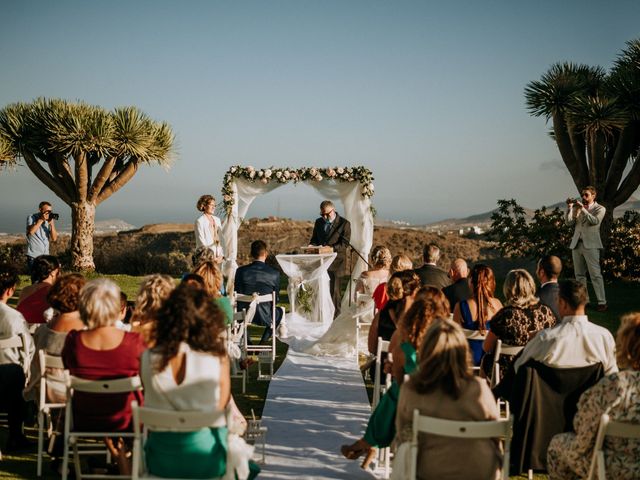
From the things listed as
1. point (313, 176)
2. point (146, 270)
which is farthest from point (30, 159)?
point (313, 176)

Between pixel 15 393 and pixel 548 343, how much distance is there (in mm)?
4101

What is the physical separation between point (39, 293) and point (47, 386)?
70.6 inches

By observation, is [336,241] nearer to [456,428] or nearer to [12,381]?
[12,381]

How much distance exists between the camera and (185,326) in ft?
11.8

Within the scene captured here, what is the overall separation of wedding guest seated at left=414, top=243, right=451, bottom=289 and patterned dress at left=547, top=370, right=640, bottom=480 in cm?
372

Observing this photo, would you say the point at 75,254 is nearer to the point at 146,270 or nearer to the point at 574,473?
the point at 146,270

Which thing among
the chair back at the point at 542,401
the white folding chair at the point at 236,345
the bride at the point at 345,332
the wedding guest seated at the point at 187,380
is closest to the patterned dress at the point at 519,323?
the chair back at the point at 542,401

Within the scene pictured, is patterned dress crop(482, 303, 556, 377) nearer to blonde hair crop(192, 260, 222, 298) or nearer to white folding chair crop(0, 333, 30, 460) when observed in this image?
blonde hair crop(192, 260, 222, 298)

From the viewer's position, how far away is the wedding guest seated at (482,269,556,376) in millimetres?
5270

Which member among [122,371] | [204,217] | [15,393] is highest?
[204,217]

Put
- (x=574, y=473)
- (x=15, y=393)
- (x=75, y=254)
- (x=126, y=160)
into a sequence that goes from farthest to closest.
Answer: (x=126, y=160), (x=75, y=254), (x=15, y=393), (x=574, y=473)

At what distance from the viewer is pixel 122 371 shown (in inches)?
167

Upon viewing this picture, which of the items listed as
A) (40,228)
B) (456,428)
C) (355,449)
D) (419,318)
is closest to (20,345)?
(355,449)

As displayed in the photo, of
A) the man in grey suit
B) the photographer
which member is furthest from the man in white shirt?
the photographer
